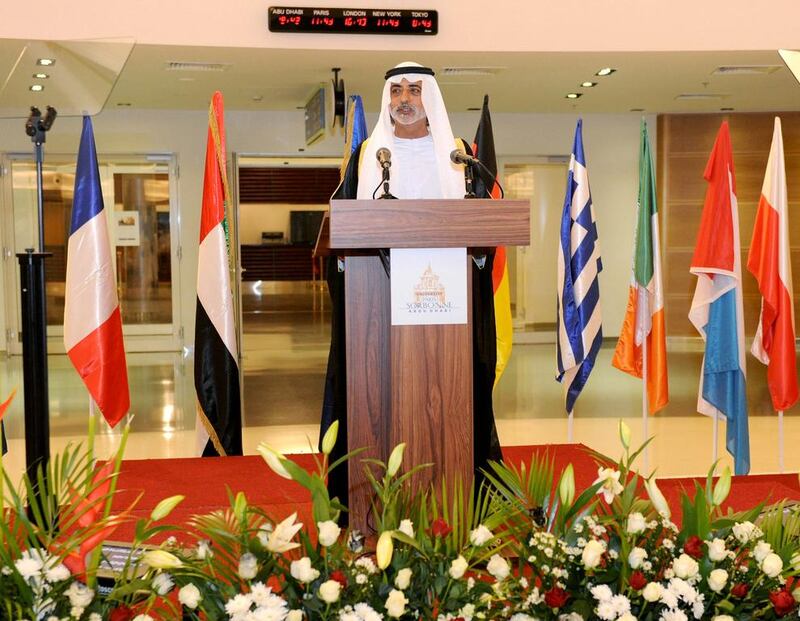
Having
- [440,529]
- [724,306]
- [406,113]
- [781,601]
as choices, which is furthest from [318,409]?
[781,601]

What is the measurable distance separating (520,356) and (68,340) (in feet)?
26.0

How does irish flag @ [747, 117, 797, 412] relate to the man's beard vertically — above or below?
below

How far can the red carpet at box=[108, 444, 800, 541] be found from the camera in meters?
4.15

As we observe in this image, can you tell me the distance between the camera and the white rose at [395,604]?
148 cm

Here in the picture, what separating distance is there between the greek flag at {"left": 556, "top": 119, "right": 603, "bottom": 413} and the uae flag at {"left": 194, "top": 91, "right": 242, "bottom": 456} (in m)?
1.89

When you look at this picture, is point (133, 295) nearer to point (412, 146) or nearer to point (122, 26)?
point (122, 26)

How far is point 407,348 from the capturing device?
277 centimetres

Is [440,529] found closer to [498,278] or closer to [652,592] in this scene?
[652,592]

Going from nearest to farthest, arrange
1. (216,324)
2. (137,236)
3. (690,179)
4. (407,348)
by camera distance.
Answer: (407,348) → (216,324) → (137,236) → (690,179)

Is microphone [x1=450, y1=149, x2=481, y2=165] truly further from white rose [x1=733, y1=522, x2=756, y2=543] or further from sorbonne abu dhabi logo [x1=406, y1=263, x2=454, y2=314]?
white rose [x1=733, y1=522, x2=756, y2=543]

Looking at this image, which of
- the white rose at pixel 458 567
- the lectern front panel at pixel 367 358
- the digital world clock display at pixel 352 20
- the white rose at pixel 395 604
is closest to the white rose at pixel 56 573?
the white rose at pixel 395 604

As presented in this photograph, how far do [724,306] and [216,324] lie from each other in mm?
2688

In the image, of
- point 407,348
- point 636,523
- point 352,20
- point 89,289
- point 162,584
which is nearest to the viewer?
point 162,584

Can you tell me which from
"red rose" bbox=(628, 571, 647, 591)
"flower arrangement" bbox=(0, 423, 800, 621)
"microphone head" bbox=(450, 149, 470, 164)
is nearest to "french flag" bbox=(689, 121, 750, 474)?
"microphone head" bbox=(450, 149, 470, 164)
